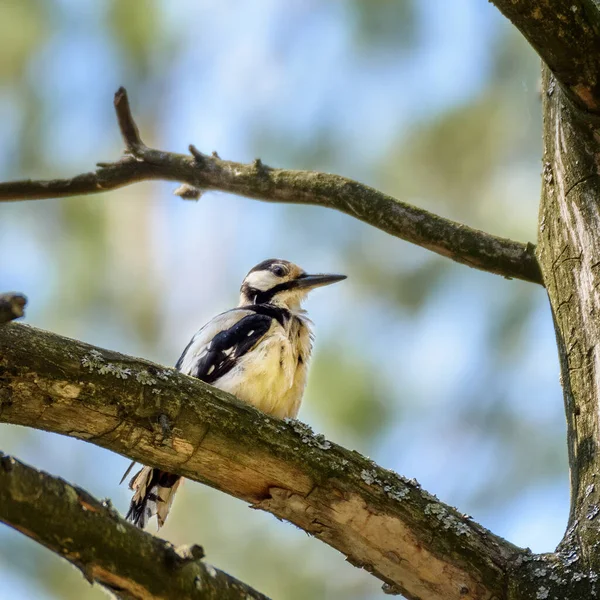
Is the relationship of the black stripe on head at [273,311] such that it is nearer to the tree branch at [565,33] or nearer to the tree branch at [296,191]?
the tree branch at [296,191]

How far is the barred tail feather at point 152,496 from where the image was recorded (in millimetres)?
3543

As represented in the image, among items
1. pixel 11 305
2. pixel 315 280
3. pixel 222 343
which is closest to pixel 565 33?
pixel 11 305

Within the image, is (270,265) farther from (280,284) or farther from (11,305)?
(11,305)

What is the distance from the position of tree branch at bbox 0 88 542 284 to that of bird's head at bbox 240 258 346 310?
3.35 feet

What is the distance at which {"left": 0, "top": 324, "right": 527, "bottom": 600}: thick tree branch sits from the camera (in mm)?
2342

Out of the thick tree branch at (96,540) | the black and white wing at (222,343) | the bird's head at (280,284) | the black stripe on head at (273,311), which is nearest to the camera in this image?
the thick tree branch at (96,540)

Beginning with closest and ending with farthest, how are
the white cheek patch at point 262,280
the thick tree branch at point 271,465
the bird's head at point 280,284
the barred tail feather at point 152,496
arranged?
1. the thick tree branch at point 271,465
2. the barred tail feather at point 152,496
3. the bird's head at point 280,284
4. the white cheek patch at point 262,280

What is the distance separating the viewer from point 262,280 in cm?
509

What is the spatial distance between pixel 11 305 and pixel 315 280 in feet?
10.5

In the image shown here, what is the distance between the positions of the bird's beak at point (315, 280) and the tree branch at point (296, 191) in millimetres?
1074

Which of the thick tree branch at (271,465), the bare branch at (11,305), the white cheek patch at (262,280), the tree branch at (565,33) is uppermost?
the white cheek patch at (262,280)

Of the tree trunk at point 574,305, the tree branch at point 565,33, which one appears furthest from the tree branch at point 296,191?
the tree branch at point 565,33

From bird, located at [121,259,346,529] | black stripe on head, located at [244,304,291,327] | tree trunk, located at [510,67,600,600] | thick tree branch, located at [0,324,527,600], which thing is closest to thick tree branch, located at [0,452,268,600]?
thick tree branch, located at [0,324,527,600]

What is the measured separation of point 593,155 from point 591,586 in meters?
1.36
